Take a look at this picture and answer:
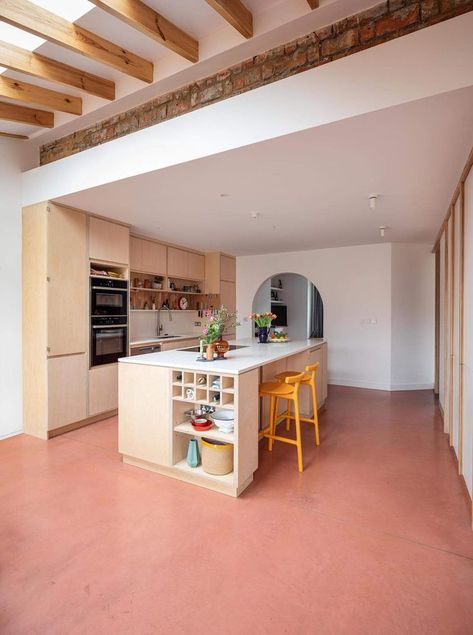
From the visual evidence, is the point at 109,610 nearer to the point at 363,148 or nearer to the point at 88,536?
the point at 88,536

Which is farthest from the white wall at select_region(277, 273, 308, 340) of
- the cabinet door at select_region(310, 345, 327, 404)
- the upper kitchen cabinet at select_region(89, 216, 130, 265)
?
the upper kitchen cabinet at select_region(89, 216, 130, 265)

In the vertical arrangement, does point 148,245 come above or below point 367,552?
above

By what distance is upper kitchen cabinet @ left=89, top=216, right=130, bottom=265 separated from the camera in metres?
4.00

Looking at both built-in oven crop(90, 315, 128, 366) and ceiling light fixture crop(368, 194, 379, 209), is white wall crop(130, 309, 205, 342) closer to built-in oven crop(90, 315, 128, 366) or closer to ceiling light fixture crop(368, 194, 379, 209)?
built-in oven crop(90, 315, 128, 366)

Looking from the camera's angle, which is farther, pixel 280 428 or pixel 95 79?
pixel 280 428

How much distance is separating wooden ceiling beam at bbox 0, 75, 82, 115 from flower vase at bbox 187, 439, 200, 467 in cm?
312

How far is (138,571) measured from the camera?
173 cm

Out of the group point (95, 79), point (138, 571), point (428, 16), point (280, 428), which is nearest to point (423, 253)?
point (280, 428)

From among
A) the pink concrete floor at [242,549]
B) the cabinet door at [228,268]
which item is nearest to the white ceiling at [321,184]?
the cabinet door at [228,268]

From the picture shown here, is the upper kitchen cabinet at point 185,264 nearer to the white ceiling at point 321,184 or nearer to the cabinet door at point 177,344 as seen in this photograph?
the white ceiling at point 321,184

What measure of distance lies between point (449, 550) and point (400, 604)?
0.57m

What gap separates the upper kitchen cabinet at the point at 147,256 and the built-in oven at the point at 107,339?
105cm

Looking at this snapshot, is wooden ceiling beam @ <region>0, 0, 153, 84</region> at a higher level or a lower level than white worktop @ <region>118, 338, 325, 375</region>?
higher

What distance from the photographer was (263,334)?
4.17m
